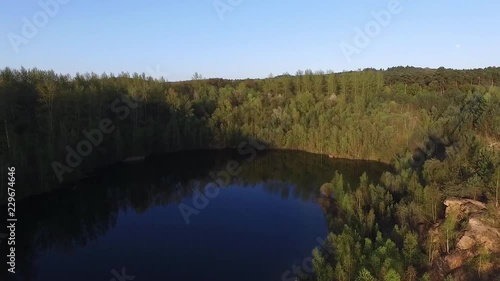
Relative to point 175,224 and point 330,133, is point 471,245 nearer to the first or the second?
point 175,224

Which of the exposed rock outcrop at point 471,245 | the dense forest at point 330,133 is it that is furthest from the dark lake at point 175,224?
the exposed rock outcrop at point 471,245

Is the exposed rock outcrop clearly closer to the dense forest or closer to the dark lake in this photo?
the dense forest

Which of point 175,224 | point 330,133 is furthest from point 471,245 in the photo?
point 330,133

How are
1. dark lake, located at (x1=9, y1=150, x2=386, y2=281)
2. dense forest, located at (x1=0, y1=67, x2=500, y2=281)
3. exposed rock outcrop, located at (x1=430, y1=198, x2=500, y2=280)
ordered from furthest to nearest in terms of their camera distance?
dark lake, located at (x1=9, y1=150, x2=386, y2=281)
dense forest, located at (x1=0, y1=67, x2=500, y2=281)
exposed rock outcrop, located at (x1=430, y1=198, x2=500, y2=280)

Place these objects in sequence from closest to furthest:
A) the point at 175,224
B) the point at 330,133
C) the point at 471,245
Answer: the point at 471,245 < the point at 175,224 < the point at 330,133

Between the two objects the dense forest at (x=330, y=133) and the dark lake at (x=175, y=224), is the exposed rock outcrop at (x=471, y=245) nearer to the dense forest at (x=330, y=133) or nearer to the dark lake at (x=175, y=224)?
the dense forest at (x=330, y=133)

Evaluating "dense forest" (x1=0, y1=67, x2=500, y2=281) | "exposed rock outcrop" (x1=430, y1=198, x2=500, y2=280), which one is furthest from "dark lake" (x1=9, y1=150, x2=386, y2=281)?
"exposed rock outcrop" (x1=430, y1=198, x2=500, y2=280)

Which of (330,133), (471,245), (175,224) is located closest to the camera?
(471,245)
